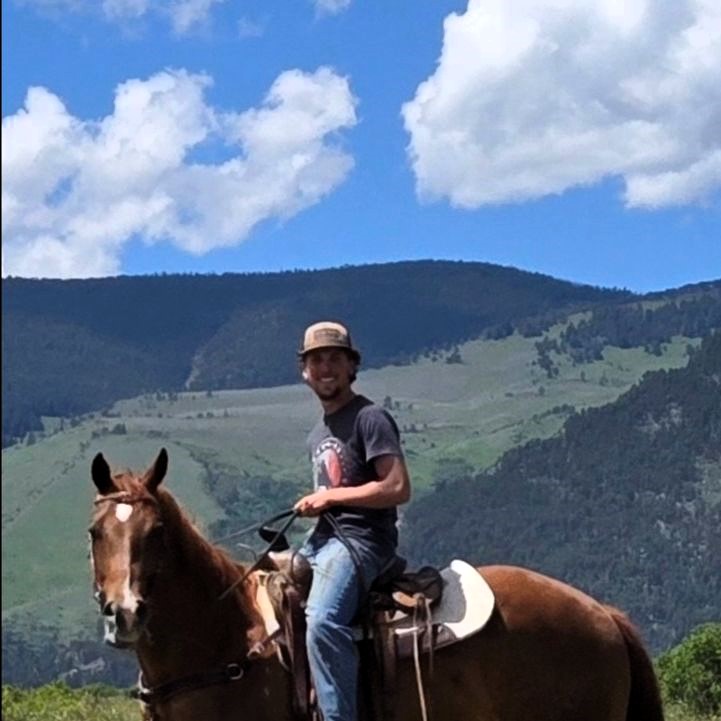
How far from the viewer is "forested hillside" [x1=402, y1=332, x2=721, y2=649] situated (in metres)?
40.4

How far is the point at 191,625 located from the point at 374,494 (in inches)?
41.6

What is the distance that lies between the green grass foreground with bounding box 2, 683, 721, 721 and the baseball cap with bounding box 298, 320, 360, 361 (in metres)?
A: 5.88

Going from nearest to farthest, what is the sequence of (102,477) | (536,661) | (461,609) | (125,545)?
(125,545)
(102,477)
(461,609)
(536,661)

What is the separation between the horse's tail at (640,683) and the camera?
7828mm

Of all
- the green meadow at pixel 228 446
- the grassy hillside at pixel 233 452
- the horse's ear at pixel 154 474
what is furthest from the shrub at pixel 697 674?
the green meadow at pixel 228 446

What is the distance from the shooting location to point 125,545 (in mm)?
6465

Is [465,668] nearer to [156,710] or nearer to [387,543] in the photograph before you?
[387,543]

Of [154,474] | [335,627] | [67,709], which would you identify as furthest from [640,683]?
[67,709]

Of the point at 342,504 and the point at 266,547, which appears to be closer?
the point at 342,504

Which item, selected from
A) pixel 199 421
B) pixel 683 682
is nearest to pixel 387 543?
pixel 683 682

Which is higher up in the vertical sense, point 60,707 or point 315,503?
point 315,503

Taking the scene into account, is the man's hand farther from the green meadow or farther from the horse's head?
the green meadow

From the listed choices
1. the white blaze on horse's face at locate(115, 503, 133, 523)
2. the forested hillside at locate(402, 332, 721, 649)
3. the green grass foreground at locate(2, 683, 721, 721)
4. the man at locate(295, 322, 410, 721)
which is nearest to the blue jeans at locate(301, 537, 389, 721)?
the man at locate(295, 322, 410, 721)

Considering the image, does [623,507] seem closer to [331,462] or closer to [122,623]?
[331,462]
